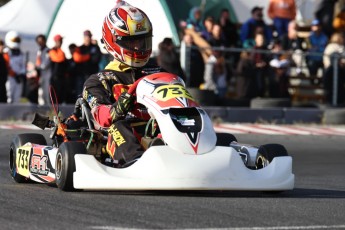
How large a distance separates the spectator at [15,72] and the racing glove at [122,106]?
973 cm

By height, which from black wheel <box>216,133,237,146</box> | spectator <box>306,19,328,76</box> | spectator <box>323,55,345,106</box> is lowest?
spectator <box>323,55,345,106</box>

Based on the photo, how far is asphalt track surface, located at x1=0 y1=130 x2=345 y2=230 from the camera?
6016 millimetres

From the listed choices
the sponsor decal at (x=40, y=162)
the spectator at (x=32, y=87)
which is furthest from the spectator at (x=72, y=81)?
the sponsor decal at (x=40, y=162)

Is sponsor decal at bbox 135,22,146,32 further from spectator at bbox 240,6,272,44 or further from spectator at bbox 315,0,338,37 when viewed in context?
spectator at bbox 315,0,338,37

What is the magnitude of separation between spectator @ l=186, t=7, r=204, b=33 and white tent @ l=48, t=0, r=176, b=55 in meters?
0.79

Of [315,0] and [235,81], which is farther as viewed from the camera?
[315,0]

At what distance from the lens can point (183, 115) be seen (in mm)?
7586

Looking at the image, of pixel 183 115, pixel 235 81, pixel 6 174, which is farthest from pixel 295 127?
pixel 183 115

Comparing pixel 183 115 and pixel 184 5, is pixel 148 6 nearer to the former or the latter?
pixel 184 5

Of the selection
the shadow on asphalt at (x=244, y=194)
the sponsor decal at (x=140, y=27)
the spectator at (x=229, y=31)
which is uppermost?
the sponsor decal at (x=140, y=27)

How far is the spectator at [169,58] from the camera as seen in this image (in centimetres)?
1658

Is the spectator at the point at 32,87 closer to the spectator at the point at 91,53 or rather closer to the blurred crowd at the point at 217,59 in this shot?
the blurred crowd at the point at 217,59

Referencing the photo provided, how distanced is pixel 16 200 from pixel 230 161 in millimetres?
1441

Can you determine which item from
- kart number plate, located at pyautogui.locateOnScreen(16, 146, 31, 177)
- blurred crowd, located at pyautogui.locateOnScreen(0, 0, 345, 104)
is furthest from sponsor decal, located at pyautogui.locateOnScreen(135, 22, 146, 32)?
blurred crowd, located at pyautogui.locateOnScreen(0, 0, 345, 104)
